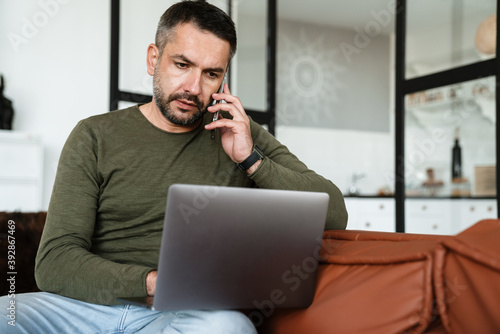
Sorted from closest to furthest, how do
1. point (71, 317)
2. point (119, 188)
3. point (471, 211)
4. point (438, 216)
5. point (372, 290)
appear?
point (372, 290)
point (71, 317)
point (119, 188)
point (471, 211)
point (438, 216)

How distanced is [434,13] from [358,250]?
3.44 m

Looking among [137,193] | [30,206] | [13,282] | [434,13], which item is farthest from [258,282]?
[434,13]

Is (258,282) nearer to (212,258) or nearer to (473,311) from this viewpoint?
(212,258)

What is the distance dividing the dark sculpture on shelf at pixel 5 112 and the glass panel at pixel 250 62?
6.09 feet

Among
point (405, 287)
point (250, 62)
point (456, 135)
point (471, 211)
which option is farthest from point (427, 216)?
point (405, 287)

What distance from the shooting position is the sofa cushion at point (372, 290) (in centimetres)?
82

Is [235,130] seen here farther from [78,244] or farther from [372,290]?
[372,290]

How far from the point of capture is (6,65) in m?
4.02

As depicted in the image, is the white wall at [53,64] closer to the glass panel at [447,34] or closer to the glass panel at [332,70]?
the glass panel at [447,34]

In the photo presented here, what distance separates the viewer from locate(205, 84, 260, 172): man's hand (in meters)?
1.37

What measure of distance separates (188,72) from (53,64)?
10.4ft

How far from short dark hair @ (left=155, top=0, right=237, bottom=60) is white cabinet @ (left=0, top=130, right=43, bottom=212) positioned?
263cm

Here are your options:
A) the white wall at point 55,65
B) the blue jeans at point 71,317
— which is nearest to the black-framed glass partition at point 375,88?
the white wall at point 55,65

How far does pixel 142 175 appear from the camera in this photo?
1373 millimetres
